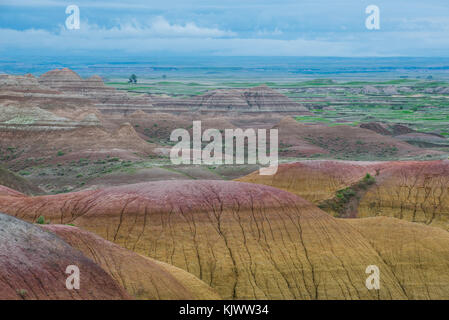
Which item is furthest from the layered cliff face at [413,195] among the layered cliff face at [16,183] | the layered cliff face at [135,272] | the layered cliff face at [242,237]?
the layered cliff face at [16,183]

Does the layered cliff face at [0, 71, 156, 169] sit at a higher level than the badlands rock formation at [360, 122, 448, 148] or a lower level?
higher

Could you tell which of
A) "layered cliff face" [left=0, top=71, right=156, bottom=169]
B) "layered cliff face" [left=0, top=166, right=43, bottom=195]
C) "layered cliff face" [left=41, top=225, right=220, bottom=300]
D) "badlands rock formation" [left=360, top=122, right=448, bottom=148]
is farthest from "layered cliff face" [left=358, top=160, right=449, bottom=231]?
"badlands rock formation" [left=360, top=122, right=448, bottom=148]

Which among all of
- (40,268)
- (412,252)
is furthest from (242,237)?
(40,268)

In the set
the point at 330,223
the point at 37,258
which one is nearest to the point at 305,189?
the point at 330,223

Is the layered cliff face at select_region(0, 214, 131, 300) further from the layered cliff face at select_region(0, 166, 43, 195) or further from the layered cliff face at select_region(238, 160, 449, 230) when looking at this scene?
the layered cliff face at select_region(0, 166, 43, 195)

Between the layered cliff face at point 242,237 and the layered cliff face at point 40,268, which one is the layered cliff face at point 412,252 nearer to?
the layered cliff face at point 242,237

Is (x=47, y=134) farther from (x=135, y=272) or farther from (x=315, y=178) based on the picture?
(x=135, y=272)

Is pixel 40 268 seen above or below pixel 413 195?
above
